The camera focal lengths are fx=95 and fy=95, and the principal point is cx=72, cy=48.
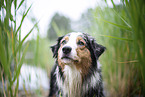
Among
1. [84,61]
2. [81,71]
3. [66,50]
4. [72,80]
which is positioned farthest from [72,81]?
[66,50]

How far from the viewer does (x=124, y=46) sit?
4.79 ft

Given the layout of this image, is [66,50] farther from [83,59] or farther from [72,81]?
[72,81]

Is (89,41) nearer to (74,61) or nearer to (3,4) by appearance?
(74,61)

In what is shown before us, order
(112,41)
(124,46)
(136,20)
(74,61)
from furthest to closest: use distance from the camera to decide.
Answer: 1. (112,41)
2. (124,46)
3. (74,61)
4. (136,20)

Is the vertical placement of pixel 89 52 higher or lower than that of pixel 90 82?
higher

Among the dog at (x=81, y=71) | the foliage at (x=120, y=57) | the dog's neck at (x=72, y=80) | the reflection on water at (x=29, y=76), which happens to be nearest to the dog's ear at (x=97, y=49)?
the dog at (x=81, y=71)

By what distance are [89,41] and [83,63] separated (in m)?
0.31

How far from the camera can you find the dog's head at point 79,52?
1.05 metres

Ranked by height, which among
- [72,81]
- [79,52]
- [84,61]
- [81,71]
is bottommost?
[72,81]

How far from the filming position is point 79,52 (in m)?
1.13

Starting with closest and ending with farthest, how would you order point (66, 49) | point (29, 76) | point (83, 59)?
1. point (66, 49)
2. point (83, 59)
3. point (29, 76)

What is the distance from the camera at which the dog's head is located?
1.05 m

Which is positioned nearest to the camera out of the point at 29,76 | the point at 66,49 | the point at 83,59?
the point at 66,49

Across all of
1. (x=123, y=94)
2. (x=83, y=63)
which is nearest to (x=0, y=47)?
(x=83, y=63)
